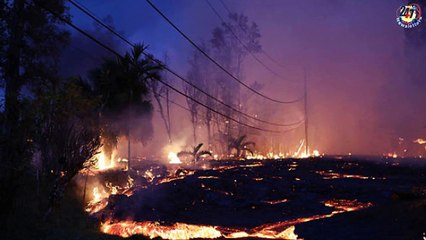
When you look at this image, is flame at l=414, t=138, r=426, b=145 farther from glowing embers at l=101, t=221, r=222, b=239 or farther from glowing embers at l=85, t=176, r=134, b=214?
glowing embers at l=101, t=221, r=222, b=239

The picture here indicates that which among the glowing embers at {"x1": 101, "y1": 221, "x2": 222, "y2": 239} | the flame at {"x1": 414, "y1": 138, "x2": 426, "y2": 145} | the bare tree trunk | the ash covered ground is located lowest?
the glowing embers at {"x1": 101, "y1": 221, "x2": 222, "y2": 239}

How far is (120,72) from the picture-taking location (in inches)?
1332

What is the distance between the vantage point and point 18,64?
1703cm

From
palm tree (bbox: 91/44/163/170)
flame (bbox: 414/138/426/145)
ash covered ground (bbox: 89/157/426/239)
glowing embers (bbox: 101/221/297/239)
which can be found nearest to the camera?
ash covered ground (bbox: 89/157/426/239)

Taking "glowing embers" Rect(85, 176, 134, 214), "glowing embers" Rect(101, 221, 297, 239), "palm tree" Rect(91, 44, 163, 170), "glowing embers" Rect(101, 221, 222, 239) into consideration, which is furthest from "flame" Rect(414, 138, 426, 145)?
"glowing embers" Rect(101, 221, 222, 239)

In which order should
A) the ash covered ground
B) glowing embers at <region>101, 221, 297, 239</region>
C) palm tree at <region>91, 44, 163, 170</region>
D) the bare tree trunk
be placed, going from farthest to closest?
palm tree at <region>91, 44, 163, 170</region>, glowing embers at <region>101, 221, 297, 239</region>, the ash covered ground, the bare tree trunk

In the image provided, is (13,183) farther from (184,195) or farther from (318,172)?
(318,172)

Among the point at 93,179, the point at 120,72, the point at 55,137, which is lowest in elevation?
the point at 93,179

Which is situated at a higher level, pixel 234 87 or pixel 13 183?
pixel 234 87

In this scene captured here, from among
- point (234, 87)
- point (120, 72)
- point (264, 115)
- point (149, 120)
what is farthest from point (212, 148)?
point (120, 72)

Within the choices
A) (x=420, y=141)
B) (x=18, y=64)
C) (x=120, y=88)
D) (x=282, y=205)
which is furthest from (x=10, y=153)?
(x=420, y=141)

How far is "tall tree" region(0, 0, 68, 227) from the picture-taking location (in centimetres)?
1284

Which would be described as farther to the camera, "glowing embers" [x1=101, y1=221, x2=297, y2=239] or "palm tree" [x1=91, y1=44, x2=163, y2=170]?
"palm tree" [x1=91, y1=44, x2=163, y2=170]

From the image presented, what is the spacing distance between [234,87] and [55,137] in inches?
2419
